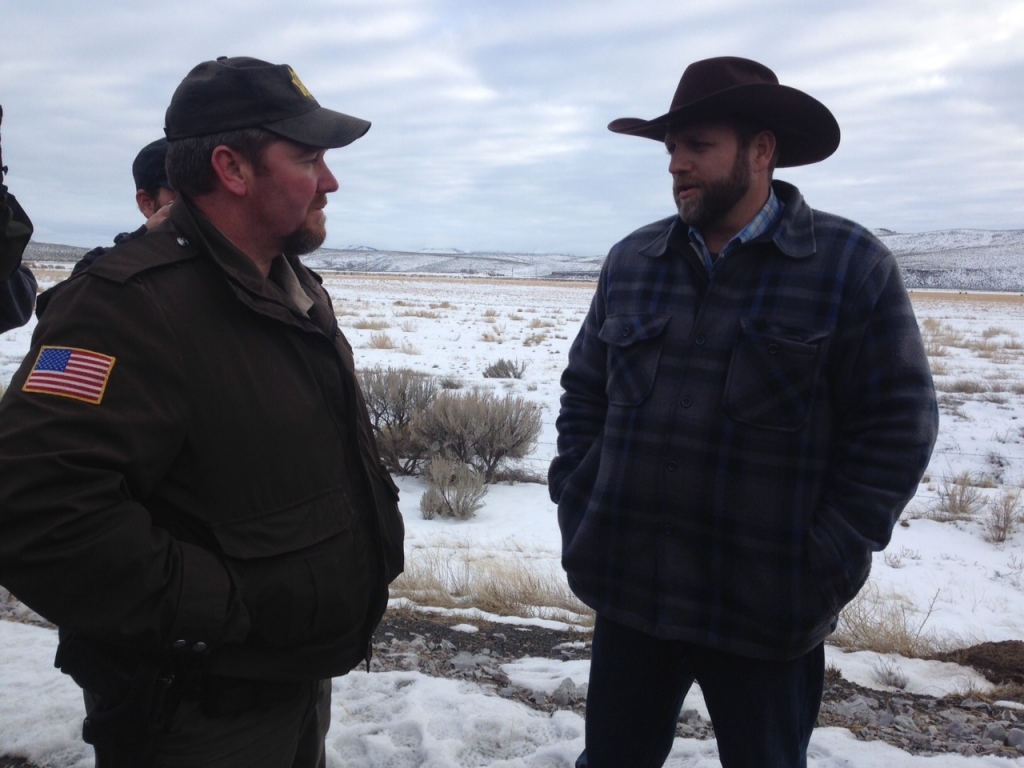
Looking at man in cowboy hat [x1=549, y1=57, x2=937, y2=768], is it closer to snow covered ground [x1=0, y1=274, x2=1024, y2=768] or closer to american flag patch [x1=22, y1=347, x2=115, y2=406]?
snow covered ground [x1=0, y1=274, x2=1024, y2=768]

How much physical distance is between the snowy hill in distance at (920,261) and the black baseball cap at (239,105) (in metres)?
65.7

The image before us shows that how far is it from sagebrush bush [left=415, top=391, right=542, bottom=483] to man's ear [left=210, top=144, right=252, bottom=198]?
6.22m

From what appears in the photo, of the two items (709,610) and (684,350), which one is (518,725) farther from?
(684,350)

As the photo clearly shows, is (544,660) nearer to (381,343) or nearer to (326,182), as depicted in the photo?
(326,182)

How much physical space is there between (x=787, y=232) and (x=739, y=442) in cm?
57

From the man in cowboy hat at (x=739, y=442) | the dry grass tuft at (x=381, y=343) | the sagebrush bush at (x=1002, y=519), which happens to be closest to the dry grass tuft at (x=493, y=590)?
the man in cowboy hat at (x=739, y=442)

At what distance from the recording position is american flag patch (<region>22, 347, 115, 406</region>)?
1388mm

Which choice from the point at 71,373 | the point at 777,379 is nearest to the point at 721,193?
the point at 777,379

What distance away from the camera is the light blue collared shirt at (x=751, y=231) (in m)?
2.00

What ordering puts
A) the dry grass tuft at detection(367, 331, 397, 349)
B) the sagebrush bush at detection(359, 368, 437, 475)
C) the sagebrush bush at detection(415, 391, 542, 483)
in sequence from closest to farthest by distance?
the sagebrush bush at detection(415, 391, 542, 483) → the sagebrush bush at detection(359, 368, 437, 475) → the dry grass tuft at detection(367, 331, 397, 349)

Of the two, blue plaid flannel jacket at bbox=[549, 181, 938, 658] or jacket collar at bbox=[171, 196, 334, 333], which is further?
blue plaid flannel jacket at bbox=[549, 181, 938, 658]

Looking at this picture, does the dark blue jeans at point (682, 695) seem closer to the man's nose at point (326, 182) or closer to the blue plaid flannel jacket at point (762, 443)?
the blue plaid flannel jacket at point (762, 443)

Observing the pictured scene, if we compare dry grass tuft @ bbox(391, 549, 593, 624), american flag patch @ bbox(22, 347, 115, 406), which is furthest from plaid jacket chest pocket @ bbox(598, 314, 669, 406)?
dry grass tuft @ bbox(391, 549, 593, 624)

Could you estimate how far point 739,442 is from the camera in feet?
6.14
